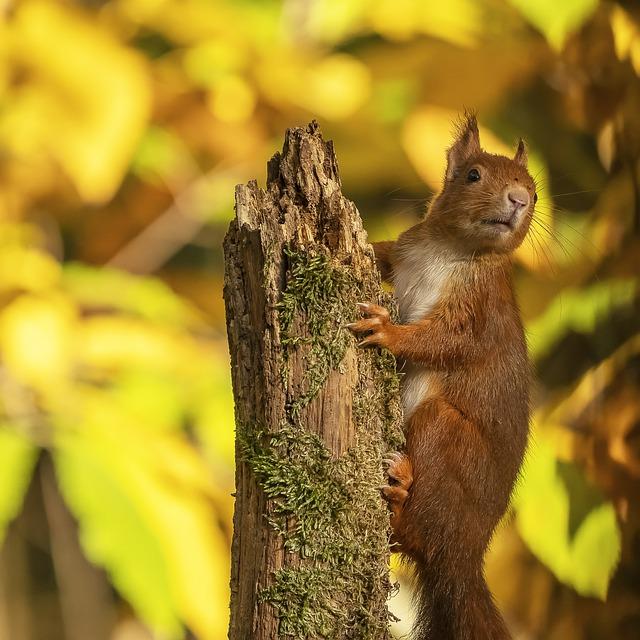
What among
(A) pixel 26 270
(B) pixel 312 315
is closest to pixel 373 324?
(B) pixel 312 315

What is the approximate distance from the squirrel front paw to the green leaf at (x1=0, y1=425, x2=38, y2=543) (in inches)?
57.2

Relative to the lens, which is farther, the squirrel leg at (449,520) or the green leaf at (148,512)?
the green leaf at (148,512)

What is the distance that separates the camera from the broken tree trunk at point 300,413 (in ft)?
5.28

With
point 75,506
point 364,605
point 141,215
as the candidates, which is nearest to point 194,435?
point 75,506

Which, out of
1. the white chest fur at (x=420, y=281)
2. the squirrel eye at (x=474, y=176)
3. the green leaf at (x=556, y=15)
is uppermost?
the green leaf at (x=556, y=15)

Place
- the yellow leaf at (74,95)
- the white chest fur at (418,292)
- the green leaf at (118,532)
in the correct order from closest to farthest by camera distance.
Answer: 1. the white chest fur at (418,292)
2. the green leaf at (118,532)
3. the yellow leaf at (74,95)

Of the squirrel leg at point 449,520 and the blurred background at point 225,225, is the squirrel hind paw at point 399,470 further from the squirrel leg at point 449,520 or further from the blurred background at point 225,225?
the blurred background at point 225,225

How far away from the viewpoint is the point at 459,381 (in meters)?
1.97

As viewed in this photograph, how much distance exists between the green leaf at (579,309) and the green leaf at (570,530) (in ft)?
1.28

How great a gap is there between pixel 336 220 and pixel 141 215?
185 centimetres

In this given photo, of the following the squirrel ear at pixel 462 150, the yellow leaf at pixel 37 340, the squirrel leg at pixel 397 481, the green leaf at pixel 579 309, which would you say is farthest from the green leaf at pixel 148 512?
the squirrel ear at pixel 462 150

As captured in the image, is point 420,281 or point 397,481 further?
point 420,281

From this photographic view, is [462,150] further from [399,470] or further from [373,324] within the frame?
[399,470]

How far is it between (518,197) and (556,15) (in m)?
1.38
